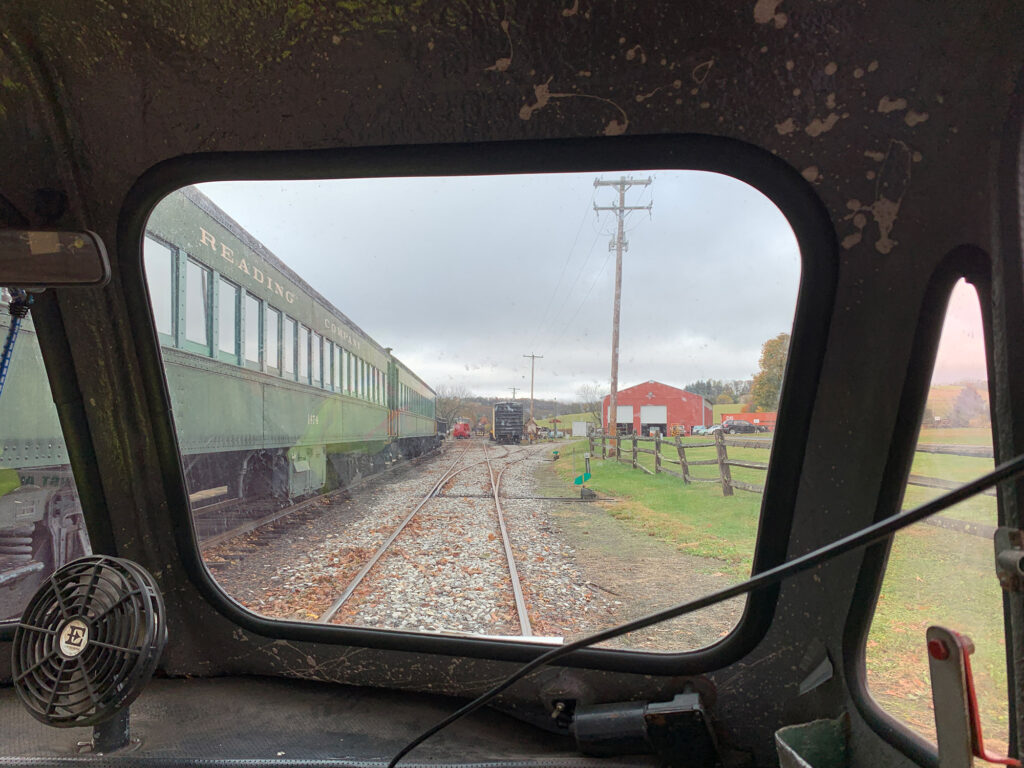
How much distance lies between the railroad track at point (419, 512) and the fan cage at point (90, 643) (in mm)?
638

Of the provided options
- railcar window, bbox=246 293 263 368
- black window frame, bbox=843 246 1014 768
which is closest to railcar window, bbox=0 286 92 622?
railcar window, bbox=246 293 263 368

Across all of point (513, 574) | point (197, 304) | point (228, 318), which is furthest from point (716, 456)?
point (228, 318)

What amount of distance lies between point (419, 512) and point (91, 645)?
1.51 metres

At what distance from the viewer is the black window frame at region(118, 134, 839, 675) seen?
1598 millimetres

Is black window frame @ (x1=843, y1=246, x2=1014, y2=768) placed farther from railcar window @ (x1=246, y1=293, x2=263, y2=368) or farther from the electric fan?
railcar window @ (x1=246, y1=293, x2=263, y2=368)

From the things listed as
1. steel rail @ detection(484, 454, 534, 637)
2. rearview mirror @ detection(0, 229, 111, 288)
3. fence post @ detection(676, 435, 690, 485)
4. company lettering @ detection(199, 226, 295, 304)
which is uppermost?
company lettering @ detection(199, 226, 295, 304)

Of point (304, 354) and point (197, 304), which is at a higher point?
point (197, 304)

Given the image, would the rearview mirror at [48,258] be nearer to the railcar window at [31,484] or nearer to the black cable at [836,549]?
the railcar window at [31,484]

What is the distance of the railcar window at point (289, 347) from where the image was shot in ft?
14.8

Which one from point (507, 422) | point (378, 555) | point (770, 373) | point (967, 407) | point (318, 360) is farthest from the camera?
point (318, 360)

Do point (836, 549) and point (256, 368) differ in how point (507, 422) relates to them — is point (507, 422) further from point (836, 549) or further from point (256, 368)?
point (256, 368)

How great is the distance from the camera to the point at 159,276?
2.45m

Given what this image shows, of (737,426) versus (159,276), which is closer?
(737,426)

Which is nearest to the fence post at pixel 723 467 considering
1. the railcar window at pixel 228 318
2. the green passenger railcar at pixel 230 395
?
the green passenger railcar at pixel 230 395
